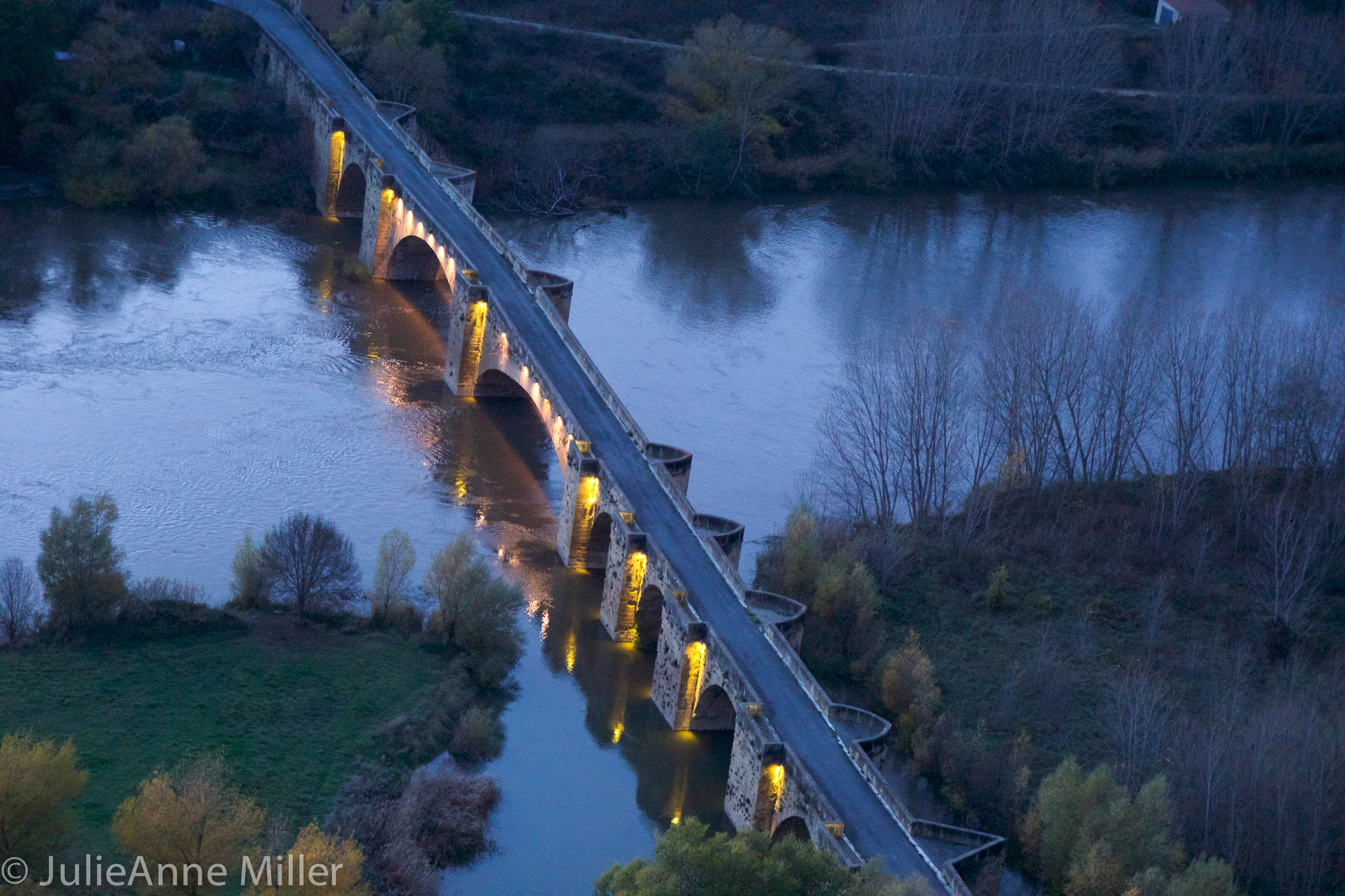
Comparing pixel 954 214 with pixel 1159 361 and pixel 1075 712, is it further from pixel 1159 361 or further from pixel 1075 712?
pixel 1075 712

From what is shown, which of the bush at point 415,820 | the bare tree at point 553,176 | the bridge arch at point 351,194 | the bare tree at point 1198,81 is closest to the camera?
the bush at point 415,820

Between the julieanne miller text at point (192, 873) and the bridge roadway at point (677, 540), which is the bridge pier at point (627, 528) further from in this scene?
the julieanne miller text at point (192, 873)

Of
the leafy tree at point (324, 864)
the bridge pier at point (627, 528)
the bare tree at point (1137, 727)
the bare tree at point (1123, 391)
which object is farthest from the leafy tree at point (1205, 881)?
the bare tree at point (1123, 391)

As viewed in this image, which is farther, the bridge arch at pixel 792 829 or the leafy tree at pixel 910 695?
the leafy tree at pixel 910 695

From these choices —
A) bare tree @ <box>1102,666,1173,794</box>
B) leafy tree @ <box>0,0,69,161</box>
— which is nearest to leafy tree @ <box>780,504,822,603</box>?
bare tree @ <box>1102,666,1173,794</box>

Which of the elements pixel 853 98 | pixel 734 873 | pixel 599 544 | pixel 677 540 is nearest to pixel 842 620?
pixel 677 540

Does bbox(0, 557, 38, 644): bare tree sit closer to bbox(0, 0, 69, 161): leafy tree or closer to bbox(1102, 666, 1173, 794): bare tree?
bbox(1102, 666, 1173, 794): bare tree

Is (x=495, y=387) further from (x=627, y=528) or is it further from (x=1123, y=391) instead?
(x=1123, y=391)
